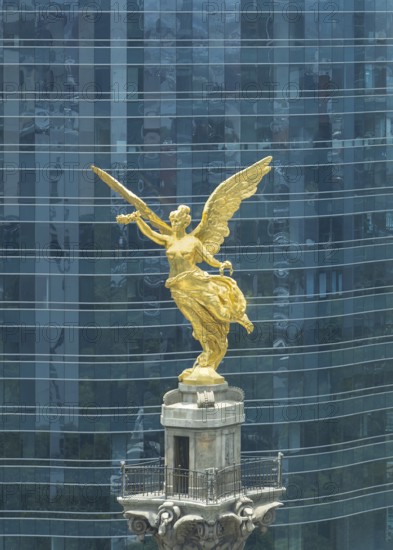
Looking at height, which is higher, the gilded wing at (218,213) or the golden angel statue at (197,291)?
the gilded wing at (218,213)

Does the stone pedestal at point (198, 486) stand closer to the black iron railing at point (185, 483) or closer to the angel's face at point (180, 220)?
the black iron railing at point (185, 483)

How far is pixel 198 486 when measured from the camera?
122625mm

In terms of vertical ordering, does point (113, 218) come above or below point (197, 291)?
above

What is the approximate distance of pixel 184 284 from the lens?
126 metres

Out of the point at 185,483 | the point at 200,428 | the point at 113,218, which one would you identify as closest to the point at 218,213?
the point at 200,428

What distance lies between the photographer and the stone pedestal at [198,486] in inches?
4806

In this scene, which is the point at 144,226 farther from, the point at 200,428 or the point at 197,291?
the point at 200,428

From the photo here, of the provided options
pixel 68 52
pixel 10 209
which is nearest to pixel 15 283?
pixel 10 209

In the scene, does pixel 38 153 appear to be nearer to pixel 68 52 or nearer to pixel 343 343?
pixel 68 52

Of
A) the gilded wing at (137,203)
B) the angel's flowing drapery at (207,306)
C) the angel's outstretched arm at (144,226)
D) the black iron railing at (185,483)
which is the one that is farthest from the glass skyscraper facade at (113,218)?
the black iron railing at (185,483)

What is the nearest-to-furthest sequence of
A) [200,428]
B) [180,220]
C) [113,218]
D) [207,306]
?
[200,428]
[207,306]
[180,220]
[113,218]

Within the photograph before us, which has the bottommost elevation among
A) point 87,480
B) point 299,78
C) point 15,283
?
point 87,480

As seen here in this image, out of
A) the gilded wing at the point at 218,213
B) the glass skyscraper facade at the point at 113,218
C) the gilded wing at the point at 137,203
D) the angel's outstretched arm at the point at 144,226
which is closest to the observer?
the angel's outstretched arm at the point at 144,226

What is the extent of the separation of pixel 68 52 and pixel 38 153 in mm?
7476
